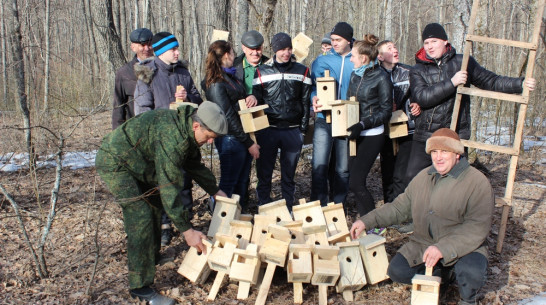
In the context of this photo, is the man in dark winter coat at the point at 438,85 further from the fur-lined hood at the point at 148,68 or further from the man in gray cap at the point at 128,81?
the man in gray cap at the point at 128,81

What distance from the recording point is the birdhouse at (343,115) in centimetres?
411

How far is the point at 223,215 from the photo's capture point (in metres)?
3.70

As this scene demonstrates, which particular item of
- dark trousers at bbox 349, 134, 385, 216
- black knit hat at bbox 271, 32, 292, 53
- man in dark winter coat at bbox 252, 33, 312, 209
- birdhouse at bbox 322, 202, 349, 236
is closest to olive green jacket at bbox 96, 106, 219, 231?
birdhouse at bbox 322, 202, 349, 236

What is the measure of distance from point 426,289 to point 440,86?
194cm

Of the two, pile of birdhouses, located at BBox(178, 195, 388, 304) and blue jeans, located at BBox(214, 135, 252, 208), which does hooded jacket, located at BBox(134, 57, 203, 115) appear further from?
pile of birdhouses, located at BBox(178, 195, 388, 304)

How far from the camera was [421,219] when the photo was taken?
10.6 ft

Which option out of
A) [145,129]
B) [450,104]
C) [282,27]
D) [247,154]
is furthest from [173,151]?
[282,27]

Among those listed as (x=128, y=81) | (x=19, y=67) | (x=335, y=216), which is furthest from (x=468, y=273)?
(x=19, y=67)

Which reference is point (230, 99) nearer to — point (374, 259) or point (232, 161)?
point (232, 161)

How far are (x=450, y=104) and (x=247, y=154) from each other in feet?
6.83

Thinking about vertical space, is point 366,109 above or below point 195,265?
above

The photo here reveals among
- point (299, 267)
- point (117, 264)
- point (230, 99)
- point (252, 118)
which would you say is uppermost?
point (230, 99)

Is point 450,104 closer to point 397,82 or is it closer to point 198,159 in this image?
point 397,82

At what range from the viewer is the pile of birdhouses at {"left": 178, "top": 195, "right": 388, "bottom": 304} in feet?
10.4
